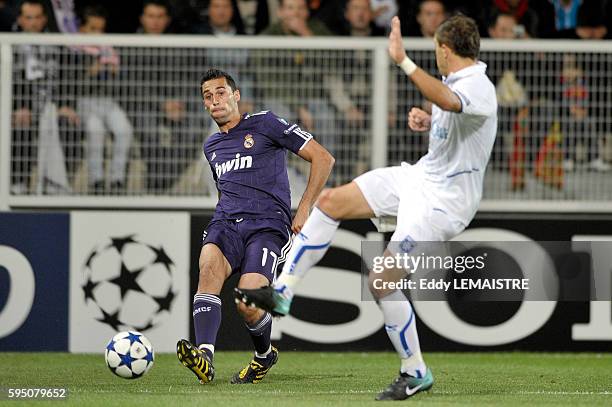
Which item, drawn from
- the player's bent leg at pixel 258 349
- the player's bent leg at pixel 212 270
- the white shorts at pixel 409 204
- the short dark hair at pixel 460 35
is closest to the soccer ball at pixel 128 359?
the player's bent leg at pixel 212 270

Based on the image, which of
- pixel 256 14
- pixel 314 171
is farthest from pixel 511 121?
pixel 314 171

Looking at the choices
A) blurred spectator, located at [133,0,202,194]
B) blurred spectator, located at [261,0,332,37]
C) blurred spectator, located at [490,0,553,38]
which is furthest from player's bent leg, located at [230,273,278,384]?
blurred spectator, located at [490,0,553,38]

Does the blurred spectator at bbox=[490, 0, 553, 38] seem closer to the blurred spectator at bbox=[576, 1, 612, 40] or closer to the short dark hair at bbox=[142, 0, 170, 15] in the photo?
the blurred spectator at bbox=[576, 1, 612, 40]

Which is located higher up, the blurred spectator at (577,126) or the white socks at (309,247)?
the blurred spectator at (577,126)

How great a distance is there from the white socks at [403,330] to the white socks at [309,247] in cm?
48

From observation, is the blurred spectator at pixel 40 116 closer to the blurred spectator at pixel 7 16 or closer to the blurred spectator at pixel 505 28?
the blurred spectator at pixel 7 16

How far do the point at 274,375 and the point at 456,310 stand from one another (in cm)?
272

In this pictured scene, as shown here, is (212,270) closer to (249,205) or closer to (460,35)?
(249,205)

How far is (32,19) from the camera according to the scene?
482 inches

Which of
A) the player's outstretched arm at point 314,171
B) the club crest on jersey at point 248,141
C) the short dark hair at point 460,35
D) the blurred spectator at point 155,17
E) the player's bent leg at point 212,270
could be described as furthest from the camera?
the blurred spectator at point 155,17

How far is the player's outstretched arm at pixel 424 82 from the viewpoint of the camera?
6961mm

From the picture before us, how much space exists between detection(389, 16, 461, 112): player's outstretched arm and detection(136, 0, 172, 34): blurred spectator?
5.78m

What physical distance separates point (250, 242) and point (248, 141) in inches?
29.1

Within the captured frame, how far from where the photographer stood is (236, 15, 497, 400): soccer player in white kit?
24.1ft
